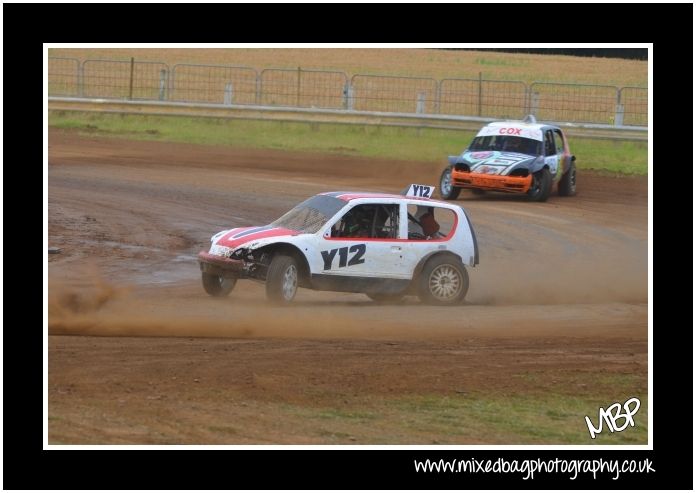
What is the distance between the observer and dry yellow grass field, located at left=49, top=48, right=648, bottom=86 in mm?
37000

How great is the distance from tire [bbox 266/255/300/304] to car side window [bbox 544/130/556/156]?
1164cm

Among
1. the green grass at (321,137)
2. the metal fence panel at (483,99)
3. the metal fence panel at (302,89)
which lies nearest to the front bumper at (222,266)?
the green grass at (321,137)

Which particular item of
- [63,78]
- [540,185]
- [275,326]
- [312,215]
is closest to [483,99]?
[540,185]

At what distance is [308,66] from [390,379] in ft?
101

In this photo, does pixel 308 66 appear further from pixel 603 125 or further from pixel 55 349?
pixel 55 349

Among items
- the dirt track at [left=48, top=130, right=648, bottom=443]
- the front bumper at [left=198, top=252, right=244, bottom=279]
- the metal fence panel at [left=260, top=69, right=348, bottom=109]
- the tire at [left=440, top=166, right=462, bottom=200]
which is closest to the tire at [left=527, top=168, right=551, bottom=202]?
the dirt track at [left=48, top=130, right=648, bottom=443]

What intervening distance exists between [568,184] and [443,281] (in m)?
11.5

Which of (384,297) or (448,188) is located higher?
(448,188)

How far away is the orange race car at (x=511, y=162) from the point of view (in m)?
23.4

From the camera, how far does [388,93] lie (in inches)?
1362

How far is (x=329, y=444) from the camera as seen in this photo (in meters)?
8.88

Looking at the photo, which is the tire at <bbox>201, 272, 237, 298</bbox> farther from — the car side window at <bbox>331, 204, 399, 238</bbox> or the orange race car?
the orange race car

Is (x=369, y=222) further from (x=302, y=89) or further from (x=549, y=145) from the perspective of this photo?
(x=302, y=89)

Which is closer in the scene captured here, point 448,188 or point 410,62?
point 448,188
